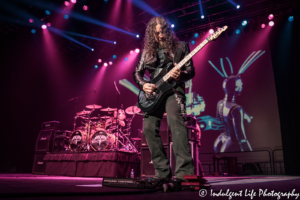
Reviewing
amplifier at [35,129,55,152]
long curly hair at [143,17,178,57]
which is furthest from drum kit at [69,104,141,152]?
long curly hair at [143,17,178,57]

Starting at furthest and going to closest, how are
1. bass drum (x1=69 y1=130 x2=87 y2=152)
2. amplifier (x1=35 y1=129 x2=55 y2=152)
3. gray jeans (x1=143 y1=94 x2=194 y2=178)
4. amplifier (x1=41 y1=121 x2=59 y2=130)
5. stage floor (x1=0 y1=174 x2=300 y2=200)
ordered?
amplifier (x1=41 y1=121 x2=59 y2=130), amplifier (x1=35 y1=129 x2=55 y2=152), bass drum (x1=69 y1=130 x2=87 y2=152), gray jeans (x1=143 y1=94 x2=194 y2=178), stage floor (x1=0 y1=174 x2=300 y2=200)

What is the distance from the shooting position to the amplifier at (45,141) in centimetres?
643

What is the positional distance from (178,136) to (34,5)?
6996 mm

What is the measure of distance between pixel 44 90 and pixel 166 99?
23.3 feet

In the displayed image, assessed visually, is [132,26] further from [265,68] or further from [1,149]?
[1,149]

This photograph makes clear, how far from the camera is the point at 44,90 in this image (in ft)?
26.6

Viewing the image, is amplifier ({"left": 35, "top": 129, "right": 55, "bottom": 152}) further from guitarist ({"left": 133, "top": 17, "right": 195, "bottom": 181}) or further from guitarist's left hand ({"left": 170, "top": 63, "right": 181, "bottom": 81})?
guitarist's left hand ({"left": 170, "top": 63, "right": 181, "bottom": 81})

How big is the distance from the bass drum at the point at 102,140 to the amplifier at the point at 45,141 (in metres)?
1.53

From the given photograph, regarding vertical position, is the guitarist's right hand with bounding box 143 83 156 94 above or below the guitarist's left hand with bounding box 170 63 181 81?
below

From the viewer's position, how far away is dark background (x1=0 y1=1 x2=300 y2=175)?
672 cm

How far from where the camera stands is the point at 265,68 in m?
7.07

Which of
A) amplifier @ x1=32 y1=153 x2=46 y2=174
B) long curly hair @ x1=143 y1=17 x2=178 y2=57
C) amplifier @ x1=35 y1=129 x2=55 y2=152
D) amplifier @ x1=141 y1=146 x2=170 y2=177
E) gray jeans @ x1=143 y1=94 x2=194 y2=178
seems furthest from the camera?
amplifier @ x1=35 y1=129 x2=55 y2=152

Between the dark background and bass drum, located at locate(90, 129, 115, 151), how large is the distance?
294cm

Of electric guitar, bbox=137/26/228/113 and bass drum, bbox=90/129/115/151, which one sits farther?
bass drum, bbox=90/129/115/151
